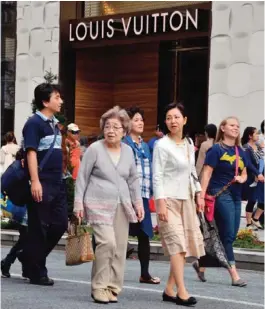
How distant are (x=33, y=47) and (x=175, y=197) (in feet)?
57.3

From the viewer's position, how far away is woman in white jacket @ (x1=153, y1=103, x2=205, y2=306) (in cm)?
846

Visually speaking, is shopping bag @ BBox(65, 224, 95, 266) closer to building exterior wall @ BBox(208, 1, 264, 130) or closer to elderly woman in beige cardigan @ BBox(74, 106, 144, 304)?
elderly woman in beige cardigan @ BBox(74, 106, 144, 304)

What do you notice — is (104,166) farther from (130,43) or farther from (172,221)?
(130,43)

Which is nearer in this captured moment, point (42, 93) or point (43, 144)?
point (43, 144)

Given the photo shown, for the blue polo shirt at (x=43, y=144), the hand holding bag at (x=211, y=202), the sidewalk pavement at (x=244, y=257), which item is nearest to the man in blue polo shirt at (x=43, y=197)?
the blue polo shirt at (x=43, y=144)

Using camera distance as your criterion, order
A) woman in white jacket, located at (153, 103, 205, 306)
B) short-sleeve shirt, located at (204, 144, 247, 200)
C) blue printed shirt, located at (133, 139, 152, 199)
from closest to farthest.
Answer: woman in white jacket, located at (153, 103, 205, 306) → blue printed shirt, located at (133, 139, 152, 199) → short-sleeve shirt, located at (204, 144, 247, 200)

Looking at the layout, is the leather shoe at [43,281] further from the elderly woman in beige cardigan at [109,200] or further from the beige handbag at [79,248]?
the elderly woman in beige cardigan at [109,200]

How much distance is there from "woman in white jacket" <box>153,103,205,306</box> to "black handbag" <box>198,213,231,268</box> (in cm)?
162

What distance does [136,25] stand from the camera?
74.9 feet

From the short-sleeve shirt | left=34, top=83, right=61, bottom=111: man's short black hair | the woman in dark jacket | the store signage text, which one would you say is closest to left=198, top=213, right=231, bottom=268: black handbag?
the short-sleeve shirt

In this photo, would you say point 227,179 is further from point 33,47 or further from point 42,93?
point 33,47

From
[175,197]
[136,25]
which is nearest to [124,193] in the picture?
[175,197]

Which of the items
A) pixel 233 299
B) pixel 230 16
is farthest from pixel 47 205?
pixel 230 16

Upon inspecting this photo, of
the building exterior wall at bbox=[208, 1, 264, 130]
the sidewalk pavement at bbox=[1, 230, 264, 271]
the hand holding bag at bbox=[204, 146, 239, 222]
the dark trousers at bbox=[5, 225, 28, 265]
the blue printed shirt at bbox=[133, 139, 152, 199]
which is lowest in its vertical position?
the sidewalk pavement at bbox=[1, 230, 264, 271]
